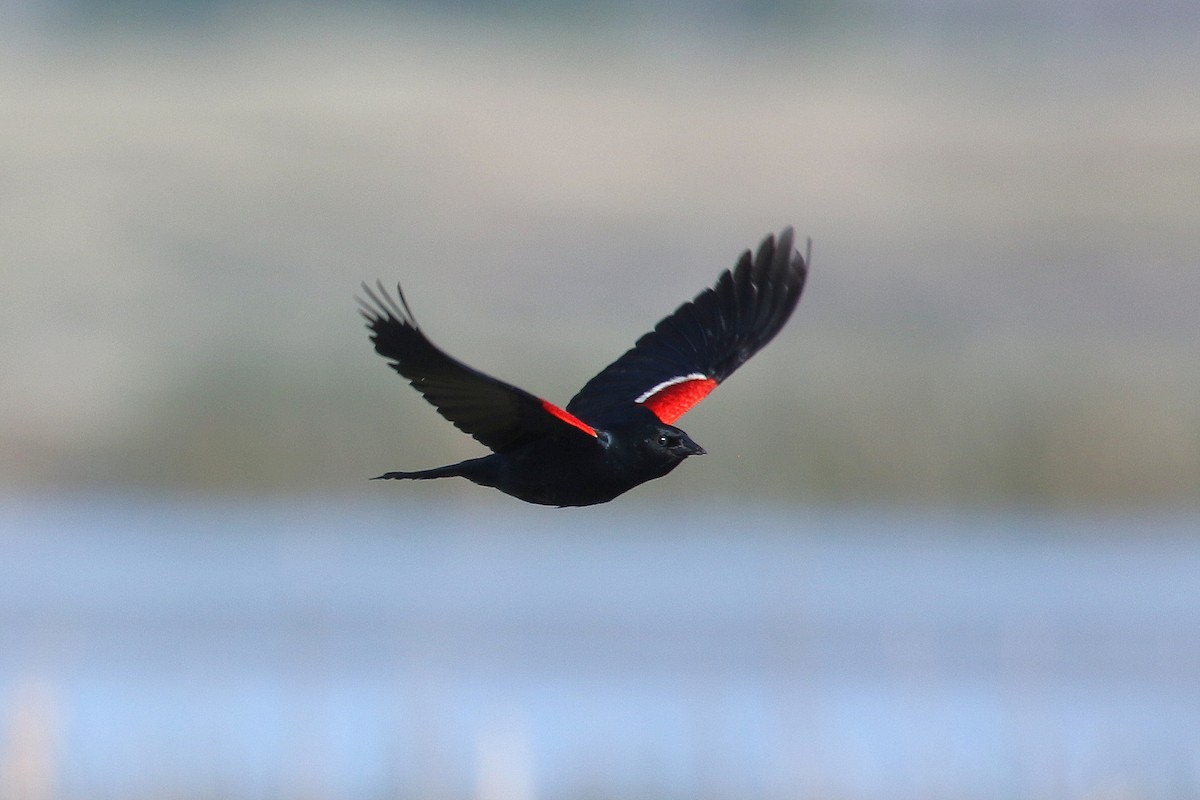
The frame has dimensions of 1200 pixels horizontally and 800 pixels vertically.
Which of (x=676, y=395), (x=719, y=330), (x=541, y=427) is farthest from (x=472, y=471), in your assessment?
(x=719, y=330)

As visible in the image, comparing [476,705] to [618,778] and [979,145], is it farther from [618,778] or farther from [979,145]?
[979,145]

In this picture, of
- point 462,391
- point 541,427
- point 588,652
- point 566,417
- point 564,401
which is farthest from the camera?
point 564,401

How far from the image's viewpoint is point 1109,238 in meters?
30.5

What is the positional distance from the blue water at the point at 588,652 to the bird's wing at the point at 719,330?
308 cm

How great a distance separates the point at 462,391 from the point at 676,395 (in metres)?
1.62

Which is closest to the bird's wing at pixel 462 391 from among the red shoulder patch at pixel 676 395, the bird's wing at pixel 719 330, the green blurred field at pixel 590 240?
the red shoulder patch at pixel 676 395

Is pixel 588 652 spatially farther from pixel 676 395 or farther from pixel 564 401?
pixel 676 395

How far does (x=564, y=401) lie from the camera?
21906mm

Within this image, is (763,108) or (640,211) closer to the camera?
(640,211)

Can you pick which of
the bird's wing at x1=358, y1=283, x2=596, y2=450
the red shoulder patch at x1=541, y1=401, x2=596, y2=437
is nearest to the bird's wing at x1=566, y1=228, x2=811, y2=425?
the bird's wing at x1=358, y1=283, x2=596, y2=450

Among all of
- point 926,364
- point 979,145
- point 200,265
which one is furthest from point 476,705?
point 979,145

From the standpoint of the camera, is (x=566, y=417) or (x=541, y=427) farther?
(x=541, y=427)

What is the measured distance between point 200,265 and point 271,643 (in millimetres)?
12709

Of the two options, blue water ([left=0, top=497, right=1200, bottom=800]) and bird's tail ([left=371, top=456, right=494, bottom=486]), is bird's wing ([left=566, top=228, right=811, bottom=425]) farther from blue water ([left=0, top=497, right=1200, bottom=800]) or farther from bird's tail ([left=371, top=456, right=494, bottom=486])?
blue water ([left=0, top=497, right=1200, bottom=800])
